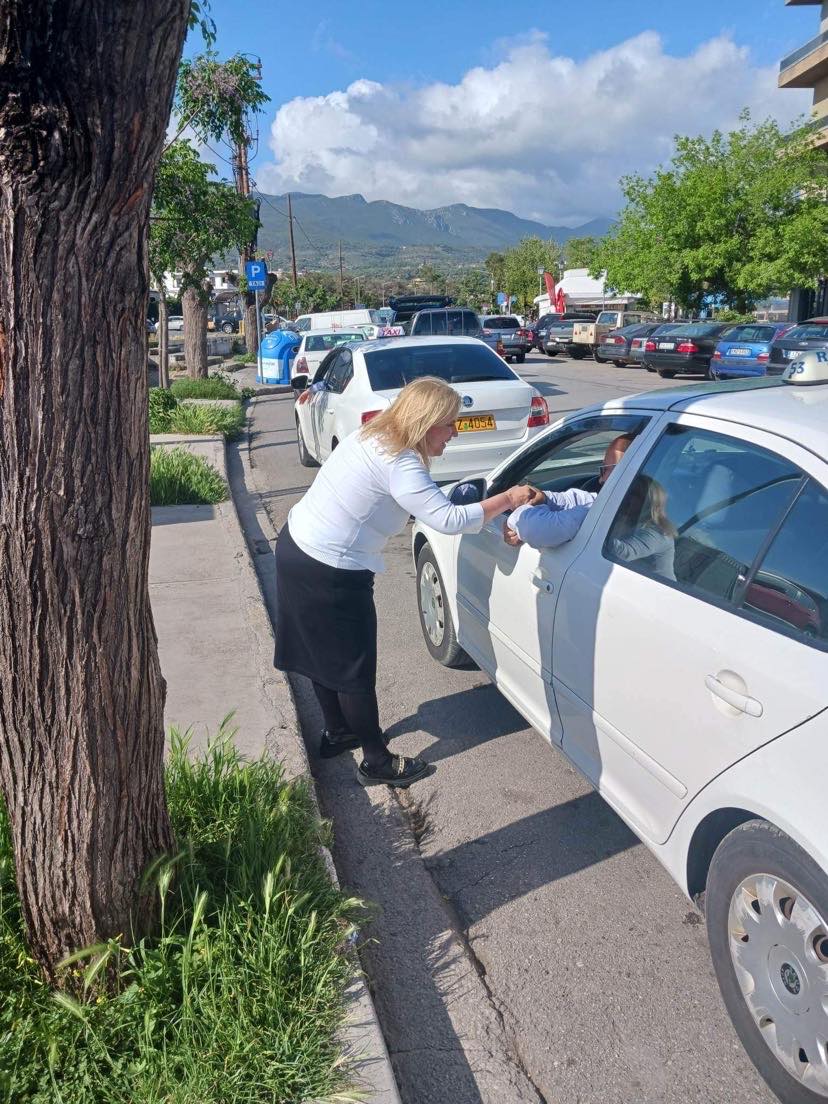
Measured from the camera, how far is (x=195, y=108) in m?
12.1

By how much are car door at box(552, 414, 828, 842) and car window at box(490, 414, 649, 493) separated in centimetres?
41

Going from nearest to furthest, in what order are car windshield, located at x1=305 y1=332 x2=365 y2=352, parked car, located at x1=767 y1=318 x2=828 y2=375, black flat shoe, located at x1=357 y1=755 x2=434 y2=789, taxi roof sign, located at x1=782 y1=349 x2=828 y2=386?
taxi roof sign, located at x1=782 y1=349 x2=828 y2=386
black flat shoe, located at x1=357 y1=755 x2=434 y2=789
parked car, located at x1=767 y1=318 x2=828 y2=375
car windshield, located at x1=305 y1=332 x2=365 y2=352

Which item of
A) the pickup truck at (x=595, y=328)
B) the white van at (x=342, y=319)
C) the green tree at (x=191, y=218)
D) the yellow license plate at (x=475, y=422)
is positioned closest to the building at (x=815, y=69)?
the pickup truck at (x=595, y=328)

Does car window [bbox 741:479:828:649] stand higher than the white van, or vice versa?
the white van

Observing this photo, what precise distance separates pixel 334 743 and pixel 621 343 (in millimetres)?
27778

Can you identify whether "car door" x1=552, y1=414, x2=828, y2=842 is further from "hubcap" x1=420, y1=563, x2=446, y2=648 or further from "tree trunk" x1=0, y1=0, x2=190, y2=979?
"hubcap" x1=420, y1=563, x2=446, y2=648

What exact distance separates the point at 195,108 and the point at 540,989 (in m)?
12.2

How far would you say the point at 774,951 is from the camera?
2.27m

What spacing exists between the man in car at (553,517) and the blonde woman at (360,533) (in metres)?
0.08

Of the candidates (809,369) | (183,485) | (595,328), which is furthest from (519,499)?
(595,328)

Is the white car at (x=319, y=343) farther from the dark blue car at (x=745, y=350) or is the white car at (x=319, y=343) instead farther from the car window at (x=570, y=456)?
the car window at (x=570, y=456)

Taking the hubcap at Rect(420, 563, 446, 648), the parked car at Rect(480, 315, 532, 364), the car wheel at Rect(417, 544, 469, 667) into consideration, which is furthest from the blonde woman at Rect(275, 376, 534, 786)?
the parked car at Rect(480, 315, 532, 364)

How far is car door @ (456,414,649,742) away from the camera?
11.5 ft

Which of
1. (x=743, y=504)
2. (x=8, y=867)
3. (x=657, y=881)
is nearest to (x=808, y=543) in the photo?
(x=743, y=504)
